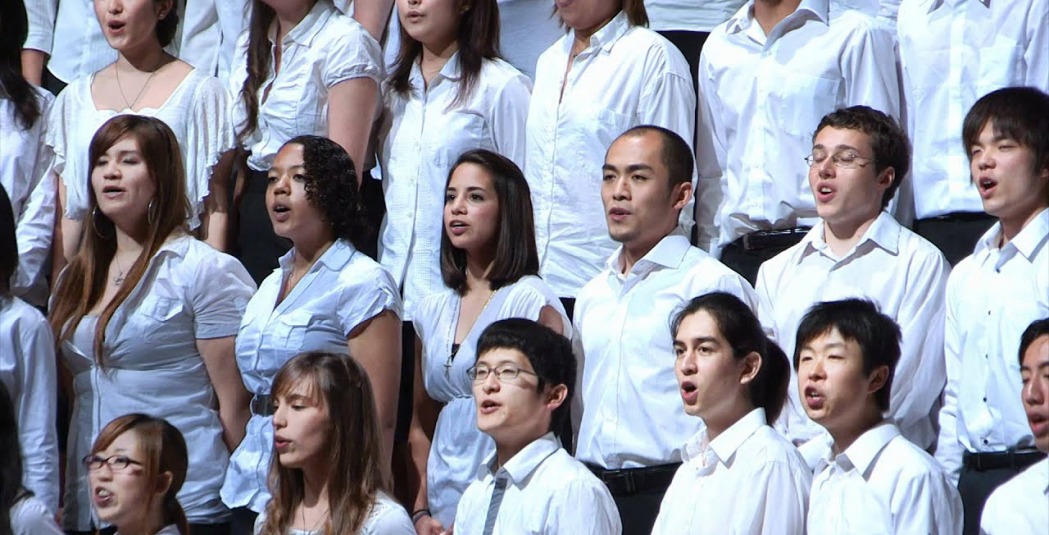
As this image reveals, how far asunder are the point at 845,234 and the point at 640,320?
1.62 ft

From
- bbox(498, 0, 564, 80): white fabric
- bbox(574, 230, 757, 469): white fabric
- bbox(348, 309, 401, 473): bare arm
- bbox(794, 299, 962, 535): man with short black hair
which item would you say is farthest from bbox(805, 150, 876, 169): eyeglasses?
bbox(498, 0, 564, 80): white fabric

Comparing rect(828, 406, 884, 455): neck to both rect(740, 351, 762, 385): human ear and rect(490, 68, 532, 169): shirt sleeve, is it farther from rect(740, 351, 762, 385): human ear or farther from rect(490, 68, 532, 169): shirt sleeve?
rect(490, 68, 532, 169): shirt sleeve

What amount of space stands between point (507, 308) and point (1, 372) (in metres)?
1.19

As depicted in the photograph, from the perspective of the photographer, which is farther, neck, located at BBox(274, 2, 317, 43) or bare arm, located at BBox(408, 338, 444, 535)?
neck, located at BBox(274, 2, 317, 43)

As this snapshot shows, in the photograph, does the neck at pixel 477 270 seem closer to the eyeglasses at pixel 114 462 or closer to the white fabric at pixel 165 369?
the white fabric at pixel 165 369

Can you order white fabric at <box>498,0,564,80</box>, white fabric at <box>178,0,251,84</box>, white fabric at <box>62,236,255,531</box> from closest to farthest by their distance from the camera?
1. white fabric at <box>62,236,255,531</box>
2. white fabric at <box>498,0,564,80</box>
3. white fabric at <box>178,0,251,84</box>

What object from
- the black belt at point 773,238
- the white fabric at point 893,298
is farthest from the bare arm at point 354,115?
the white fabric at point 893,298

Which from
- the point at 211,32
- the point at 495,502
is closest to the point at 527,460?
the point at 495,502

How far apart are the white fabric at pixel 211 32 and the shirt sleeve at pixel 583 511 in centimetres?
252

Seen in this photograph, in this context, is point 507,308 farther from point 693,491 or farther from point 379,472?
point 693,491

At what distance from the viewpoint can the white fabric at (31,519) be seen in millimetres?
4008

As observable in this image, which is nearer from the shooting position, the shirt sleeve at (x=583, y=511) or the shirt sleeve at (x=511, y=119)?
the shirt sleeve at (x=583, y=511)

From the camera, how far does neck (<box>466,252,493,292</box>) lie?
4430mm

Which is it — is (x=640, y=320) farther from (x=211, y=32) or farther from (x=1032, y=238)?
(x=211, y=32)
